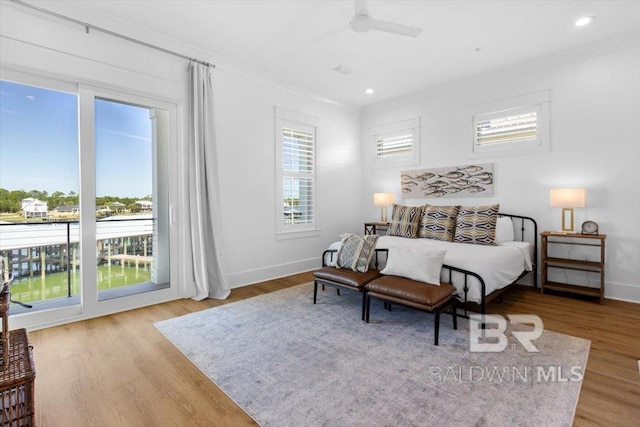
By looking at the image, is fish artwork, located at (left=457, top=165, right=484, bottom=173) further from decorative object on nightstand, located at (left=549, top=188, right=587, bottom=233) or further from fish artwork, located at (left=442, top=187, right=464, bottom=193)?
decorative object on nightstand, located at (left=549, top=188, right=587, bottom=233)

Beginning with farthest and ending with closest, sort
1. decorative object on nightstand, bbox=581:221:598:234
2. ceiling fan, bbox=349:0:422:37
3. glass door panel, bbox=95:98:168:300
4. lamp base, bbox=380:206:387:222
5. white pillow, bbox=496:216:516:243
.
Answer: lamp base, bbox=380:206:387:222 → white pillow, bbox=496:216:516:243 → decorative object on nightstand, bbox=581:221:598:234 → glass door panel, bbox=95:98:168:300 → ceiling fan, bbox=349:0:422:37

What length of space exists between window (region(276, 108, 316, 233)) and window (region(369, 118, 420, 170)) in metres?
1.40

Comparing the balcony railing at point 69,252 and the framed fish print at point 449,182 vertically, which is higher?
the framed fish print at point 449,182

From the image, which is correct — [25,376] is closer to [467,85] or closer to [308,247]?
[308,247]

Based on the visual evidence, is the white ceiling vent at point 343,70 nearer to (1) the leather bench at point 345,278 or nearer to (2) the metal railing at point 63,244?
(1) the leather bench at point 345,278

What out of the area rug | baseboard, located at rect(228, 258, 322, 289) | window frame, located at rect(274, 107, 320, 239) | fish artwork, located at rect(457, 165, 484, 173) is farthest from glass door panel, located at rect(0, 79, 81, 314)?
fish artwork, located at rect(457, 165, 484, 173)

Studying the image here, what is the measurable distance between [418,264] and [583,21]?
3200 mm

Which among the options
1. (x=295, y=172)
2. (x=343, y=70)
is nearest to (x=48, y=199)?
(x=295, y=172)

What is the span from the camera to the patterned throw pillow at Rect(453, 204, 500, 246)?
404cm

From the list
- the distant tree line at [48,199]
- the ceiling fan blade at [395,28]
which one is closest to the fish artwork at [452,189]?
the ceiling fan blade at [395,28]

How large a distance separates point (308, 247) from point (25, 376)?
4201 millimetres

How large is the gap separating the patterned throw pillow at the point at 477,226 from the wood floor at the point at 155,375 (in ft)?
3.08

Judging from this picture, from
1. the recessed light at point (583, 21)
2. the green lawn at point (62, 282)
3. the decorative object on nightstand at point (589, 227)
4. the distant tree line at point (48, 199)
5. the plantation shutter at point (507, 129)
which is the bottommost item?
the green lawn at point (62, 282)

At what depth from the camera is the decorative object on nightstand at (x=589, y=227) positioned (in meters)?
3.77
